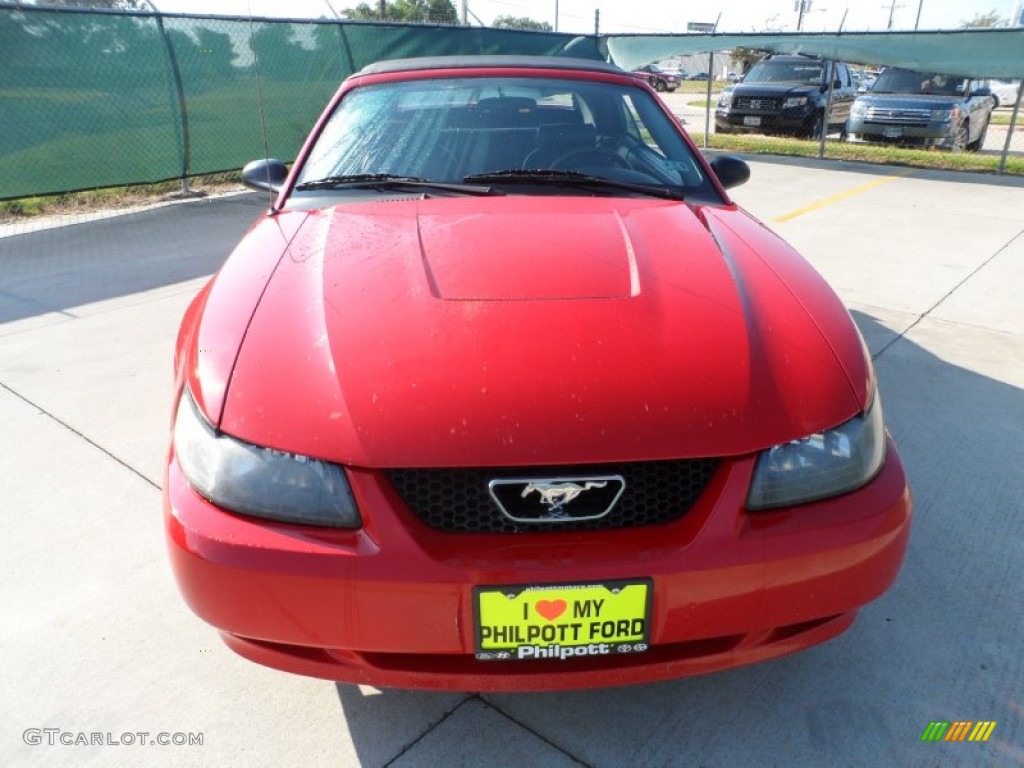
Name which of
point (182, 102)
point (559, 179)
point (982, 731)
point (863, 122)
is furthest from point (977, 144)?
point (982, 731)

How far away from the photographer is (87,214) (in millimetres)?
7688

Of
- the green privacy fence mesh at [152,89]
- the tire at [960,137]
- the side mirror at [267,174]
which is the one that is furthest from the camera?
the tire at [960,137]

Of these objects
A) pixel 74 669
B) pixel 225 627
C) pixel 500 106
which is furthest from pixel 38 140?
pixel 225 627

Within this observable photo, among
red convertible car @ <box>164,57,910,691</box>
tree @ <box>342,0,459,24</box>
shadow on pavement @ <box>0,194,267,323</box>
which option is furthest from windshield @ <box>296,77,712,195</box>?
tree @ <box>342,0,459,24</box>

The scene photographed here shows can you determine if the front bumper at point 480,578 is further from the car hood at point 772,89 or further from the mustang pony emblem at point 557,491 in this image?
the car hood at point 772,89

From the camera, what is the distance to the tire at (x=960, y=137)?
40.5ft

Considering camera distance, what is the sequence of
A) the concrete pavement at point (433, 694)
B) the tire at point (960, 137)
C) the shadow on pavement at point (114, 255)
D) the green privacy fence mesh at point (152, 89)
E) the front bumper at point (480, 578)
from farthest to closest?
the tire at point (960, 137), the green privacy fence mesh at point (152, 89), the shadow on pavement at point (114, 255), the concrete pavement at point (433, 694), the front bumper at point (480, 578)

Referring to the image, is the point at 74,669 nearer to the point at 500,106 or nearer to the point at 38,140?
the point at 500,106

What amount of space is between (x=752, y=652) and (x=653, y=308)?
77 cm

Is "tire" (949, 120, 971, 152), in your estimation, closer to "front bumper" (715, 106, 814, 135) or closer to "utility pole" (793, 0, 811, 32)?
"front bumper" (715, 106, 814, 135)

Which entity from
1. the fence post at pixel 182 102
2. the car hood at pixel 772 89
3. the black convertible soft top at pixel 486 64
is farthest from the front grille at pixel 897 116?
the black convertible soft top at pixel 486 64

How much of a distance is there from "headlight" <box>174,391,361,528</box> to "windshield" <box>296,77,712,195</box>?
1389 mm

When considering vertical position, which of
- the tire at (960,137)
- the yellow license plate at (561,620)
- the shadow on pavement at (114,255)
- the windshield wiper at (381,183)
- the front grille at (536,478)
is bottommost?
the tire at (960,137)

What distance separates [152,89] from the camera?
25.5ft
